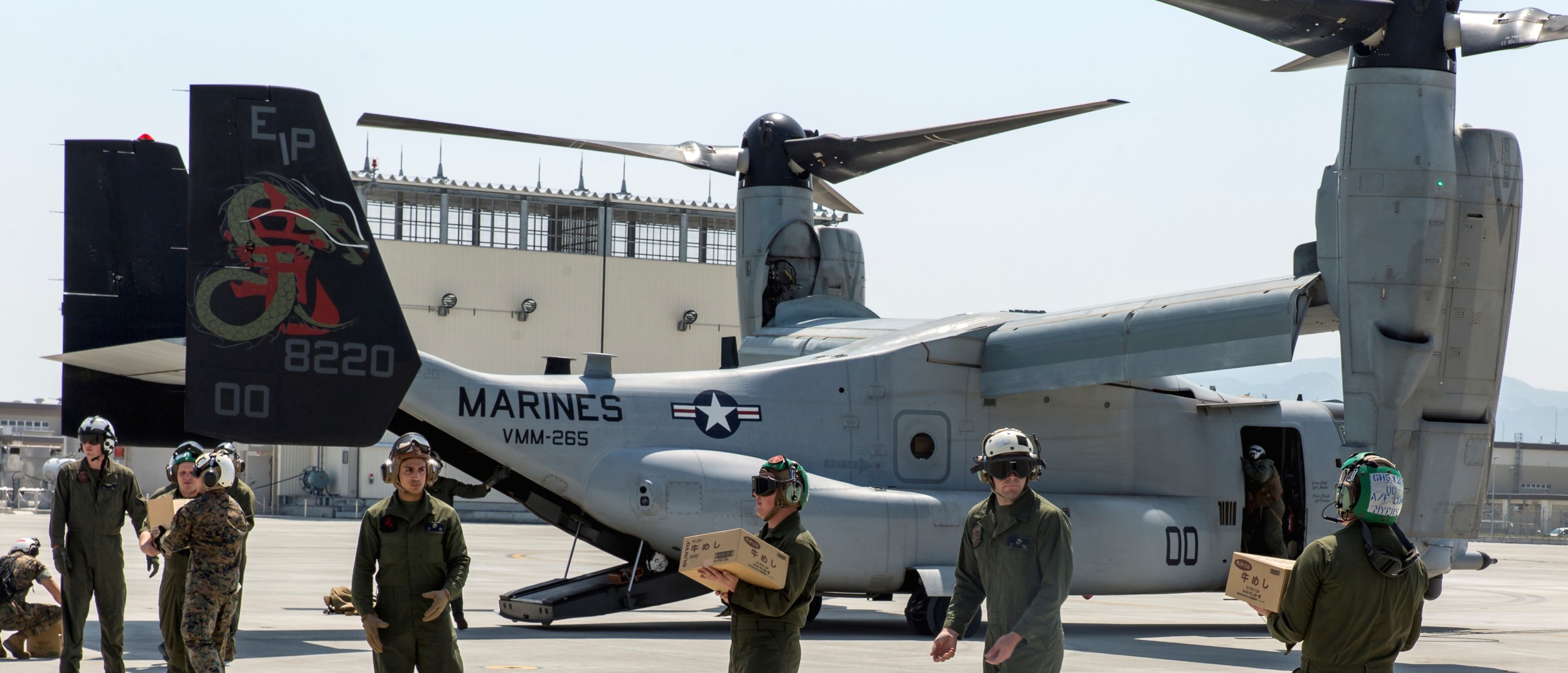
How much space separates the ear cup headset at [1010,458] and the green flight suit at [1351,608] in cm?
151

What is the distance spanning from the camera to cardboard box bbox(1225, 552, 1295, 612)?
647cm

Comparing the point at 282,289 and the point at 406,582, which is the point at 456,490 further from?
the point at 406,582

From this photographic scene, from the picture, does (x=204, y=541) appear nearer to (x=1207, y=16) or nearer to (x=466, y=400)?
(x=466, y=400)

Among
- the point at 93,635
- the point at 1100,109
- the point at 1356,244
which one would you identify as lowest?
Result: the point at 93,635

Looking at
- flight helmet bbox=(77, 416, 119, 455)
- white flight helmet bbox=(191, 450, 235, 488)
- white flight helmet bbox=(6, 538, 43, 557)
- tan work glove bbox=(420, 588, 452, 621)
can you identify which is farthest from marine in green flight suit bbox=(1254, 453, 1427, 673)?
white flight helmet bbox=(6, 538, 43, 557)

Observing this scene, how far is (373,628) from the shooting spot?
24.7 feet

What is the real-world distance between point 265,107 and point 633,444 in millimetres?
5393

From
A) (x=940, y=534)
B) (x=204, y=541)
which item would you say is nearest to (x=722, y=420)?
(x=940, y=534)

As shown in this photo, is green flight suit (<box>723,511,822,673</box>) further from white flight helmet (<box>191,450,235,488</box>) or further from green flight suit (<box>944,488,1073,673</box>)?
white flight helmet (<box>191,450,235,488</box>)

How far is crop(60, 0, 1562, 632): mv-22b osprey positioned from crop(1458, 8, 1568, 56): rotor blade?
1.2 inches

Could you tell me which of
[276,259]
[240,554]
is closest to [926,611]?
[276,259]

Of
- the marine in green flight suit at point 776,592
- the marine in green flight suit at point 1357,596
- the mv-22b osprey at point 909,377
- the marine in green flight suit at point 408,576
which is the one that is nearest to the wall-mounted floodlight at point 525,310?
the mv-22b osprey at point 909,377

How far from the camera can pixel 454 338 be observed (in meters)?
50.0

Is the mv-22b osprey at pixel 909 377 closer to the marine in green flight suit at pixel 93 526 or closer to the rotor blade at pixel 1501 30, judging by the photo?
the rotor blade at pixel 1501 30
